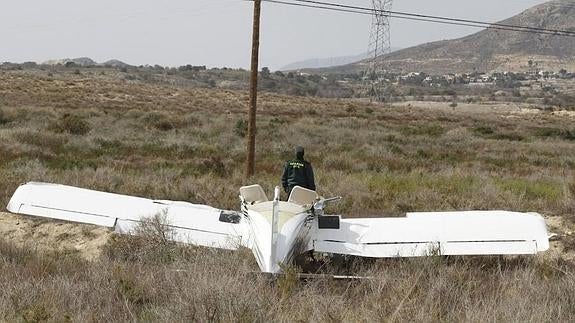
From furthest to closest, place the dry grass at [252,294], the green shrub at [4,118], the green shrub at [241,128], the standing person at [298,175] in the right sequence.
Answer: the green shrub at [241,128] < the green shrub at [4,118] < the standing person at [298,175] < the dry grass at [252,294]

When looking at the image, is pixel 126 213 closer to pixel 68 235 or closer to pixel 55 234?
pixel 68 235

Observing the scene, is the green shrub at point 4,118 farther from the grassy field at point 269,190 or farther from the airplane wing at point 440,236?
the airplane wing at point 440,236

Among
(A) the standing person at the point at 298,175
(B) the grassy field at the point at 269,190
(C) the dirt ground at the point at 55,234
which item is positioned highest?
(A) the standing person at the point at 298,175

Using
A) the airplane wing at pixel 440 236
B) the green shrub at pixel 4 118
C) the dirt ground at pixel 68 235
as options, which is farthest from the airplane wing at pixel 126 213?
the green shrub at pixel 4 118

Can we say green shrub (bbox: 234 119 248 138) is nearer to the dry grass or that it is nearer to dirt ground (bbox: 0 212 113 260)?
dirt ground (bbox: 0 212 113 260)

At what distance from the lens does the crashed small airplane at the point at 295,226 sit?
7.03 metres

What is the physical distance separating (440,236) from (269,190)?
22.3 feet

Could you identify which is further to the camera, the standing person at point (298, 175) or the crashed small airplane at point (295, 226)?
the standing person at point (298, 175)

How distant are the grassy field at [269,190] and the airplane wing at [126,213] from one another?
1.08 feet

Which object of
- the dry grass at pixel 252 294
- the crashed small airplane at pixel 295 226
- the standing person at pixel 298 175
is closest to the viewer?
the dry grass at pixel 252 294

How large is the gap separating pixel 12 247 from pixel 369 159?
16710 mm

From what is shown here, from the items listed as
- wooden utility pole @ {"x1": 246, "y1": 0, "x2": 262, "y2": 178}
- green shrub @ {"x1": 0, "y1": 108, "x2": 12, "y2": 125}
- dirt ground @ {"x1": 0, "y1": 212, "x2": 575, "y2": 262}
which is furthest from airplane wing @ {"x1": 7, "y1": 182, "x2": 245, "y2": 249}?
green shrub @ {"x1": 0, "y1": 108, "x2": 12, "y2": 125}

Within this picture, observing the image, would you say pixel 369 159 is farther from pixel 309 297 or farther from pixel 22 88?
pixel 22 88

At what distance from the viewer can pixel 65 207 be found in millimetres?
8430
